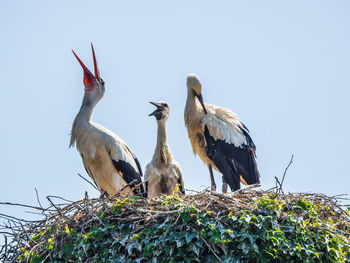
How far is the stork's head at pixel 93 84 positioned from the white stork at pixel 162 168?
27.4 inches

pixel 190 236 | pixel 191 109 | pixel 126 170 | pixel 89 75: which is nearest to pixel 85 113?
pixel 89 75

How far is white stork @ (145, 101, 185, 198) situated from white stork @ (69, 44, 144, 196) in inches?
7.0

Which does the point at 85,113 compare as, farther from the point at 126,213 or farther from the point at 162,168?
the point at 126,213

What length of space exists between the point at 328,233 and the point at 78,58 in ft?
13.3

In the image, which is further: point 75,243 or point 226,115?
point 226,115

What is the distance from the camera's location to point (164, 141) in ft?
25.3

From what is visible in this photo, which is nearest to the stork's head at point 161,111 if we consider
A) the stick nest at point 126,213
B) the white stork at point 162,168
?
the white stork at point 162,168

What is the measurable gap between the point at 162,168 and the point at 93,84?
1372mm

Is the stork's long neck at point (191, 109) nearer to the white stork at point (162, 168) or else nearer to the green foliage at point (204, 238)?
the white stork at point (162, 168)

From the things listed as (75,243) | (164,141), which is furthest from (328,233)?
(164,141)

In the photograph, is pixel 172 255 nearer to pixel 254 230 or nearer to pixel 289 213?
pixel 254 230

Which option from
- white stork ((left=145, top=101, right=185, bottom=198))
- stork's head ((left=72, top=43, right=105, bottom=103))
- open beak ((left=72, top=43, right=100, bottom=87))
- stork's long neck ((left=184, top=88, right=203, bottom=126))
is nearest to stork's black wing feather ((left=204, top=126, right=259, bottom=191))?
stork's long neck ((left=184, top=88, right=203, bottom=126))

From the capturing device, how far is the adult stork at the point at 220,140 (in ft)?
25.5

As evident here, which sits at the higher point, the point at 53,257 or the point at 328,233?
the point at 53,257
